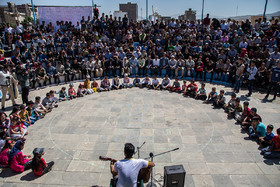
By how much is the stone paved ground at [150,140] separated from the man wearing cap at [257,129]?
30 centimetres

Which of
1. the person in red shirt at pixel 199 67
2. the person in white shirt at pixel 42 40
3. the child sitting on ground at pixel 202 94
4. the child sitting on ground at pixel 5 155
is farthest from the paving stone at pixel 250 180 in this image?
the person in white shirt at pixel 42 40

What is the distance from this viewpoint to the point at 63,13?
66.8 feet

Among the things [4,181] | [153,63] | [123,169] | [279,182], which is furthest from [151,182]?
[153,63]

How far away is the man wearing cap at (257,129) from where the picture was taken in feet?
23.1

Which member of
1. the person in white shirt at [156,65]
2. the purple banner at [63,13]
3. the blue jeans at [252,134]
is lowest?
the blue jeans at [252,134]

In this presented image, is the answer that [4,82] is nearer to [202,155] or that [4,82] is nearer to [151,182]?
[151,182]

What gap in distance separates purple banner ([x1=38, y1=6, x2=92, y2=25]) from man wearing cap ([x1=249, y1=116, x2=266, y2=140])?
19115 mm

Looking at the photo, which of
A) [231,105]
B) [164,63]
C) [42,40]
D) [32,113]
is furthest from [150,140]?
[42,40]

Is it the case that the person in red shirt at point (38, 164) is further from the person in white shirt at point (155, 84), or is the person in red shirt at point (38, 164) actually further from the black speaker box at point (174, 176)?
the person in white shirt at point (155, 84)

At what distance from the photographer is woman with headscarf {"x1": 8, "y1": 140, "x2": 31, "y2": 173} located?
5.72 meters

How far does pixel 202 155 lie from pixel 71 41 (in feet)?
47.1

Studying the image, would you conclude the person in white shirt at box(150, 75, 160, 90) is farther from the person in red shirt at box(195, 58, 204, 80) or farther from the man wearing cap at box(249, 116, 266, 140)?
the man wearing cap at box(249, 116, 266, 140)

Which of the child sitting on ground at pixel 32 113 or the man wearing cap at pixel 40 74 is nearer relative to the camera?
the child sitting on ground at pixel 32 113

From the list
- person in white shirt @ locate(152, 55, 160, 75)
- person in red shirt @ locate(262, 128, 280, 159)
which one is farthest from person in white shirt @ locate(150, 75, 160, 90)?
person in red shirt @ locate(262, 128, 280, 159)
